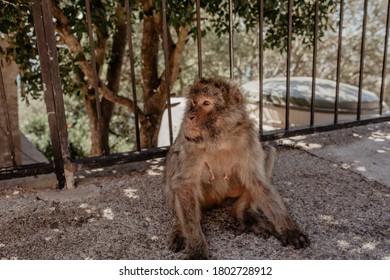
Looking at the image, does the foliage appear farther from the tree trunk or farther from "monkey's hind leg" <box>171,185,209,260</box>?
"monkey's hind leg" <box>171,185,209,260</box>

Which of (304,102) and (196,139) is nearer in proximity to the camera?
(196,139)

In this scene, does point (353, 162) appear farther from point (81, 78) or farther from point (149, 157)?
point (81, 78)

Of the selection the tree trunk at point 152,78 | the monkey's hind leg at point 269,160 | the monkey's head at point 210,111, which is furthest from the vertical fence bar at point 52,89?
the tree trunk at point 152,78

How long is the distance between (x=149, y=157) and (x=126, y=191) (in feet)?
1.34

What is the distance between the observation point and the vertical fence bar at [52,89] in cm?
275

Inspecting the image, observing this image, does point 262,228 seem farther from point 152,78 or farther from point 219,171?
point 152,78

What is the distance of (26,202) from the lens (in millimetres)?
2881

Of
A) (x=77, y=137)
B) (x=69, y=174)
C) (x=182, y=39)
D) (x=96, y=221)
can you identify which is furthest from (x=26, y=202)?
(x=77, y=137)

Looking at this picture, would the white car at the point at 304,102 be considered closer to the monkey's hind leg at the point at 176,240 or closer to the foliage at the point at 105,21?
the foliage at the point at 105,21

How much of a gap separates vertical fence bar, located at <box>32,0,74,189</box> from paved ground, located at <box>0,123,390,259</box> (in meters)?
0.19

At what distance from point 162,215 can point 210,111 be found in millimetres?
794

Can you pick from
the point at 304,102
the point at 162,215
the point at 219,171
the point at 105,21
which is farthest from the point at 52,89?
the point at 304,102

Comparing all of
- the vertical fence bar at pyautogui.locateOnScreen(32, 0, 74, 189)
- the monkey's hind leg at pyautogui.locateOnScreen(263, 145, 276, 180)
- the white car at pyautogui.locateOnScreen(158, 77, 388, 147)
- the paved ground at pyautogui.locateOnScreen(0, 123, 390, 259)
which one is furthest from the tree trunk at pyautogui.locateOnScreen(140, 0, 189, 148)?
the monkey's hind leg at pyautogui.locateOnScreen(263, 145, 276, 180)

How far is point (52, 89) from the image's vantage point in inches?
113
